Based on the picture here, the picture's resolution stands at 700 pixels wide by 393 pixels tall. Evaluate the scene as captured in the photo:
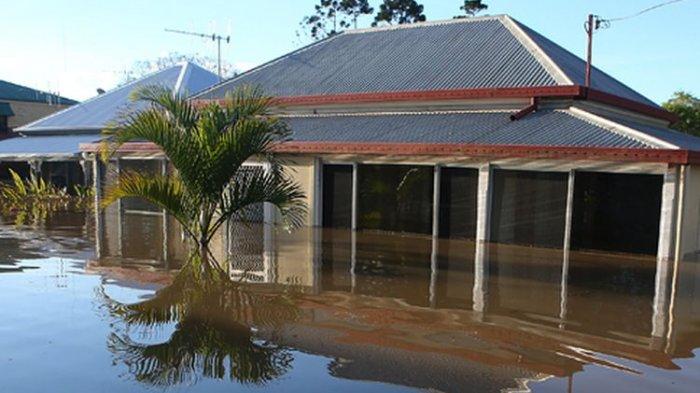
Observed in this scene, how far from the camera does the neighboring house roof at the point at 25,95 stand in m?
39.2

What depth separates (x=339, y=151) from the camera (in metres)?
15.6

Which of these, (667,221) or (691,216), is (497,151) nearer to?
(667,221)

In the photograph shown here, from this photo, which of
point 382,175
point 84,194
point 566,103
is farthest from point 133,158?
point 566,103

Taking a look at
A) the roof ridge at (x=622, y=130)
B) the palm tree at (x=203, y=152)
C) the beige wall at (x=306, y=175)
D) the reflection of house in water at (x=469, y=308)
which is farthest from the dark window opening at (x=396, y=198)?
the palm tree at (x=203, y=152)

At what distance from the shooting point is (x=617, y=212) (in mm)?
13102

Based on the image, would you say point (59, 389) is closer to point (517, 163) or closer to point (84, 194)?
point (517, 163)

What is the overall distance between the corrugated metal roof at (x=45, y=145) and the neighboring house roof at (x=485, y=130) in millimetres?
11405

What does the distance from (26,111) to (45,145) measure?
15517 millimetres

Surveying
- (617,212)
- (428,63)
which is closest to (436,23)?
(428,63)

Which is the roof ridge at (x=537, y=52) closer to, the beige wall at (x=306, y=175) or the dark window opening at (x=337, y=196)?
the dark window opening at (x=337, y=196)

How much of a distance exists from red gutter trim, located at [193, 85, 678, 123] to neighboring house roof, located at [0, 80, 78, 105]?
28107 millimetres

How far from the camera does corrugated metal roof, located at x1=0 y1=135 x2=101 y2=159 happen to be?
24625 millimetres

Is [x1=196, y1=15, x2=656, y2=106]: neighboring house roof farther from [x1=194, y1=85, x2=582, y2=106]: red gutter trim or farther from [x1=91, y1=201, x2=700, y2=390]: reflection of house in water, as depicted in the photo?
Answer: [x1=91, y1=201, x2=700, y2=390]: reflection of house in water

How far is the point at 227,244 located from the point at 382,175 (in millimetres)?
4456
